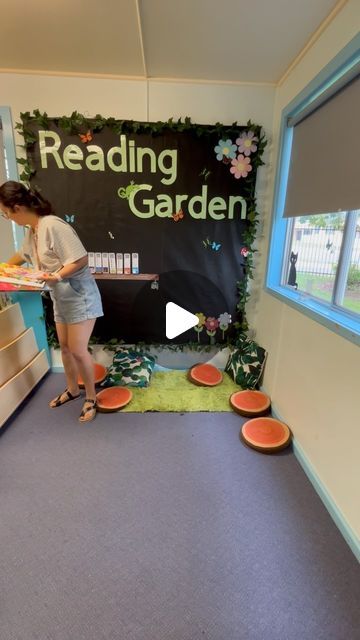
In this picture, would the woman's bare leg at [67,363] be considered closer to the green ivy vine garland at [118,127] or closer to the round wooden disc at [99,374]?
the round wooden disc at [99,374]

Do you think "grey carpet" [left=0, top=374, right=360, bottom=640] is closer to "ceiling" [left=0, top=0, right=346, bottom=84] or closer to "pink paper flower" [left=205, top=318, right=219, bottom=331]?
"pink paper flower" [left=205, top=318, right=219, bottom=331]

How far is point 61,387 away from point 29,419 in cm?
43

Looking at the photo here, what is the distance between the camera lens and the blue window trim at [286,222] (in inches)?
56.3

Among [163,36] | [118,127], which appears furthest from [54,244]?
[163,36]

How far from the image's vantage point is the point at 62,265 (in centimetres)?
179

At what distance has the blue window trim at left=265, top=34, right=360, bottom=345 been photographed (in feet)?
4.69

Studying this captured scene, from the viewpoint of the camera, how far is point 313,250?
1.94 metres

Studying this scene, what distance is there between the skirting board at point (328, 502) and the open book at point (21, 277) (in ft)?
5.83

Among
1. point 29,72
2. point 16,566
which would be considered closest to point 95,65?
point 29,72

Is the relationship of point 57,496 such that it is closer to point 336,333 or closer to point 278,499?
→ point 278,499

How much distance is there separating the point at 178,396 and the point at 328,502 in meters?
1.21

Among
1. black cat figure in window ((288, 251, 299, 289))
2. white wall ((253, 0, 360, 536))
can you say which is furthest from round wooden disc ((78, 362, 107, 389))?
black cat figure in window ((288, 251, 299, 289))

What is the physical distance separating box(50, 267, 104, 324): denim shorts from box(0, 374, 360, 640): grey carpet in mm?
759

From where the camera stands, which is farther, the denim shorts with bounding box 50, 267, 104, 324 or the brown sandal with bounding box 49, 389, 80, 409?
the brown sandal with bounding box 49, 389, 80, 409
